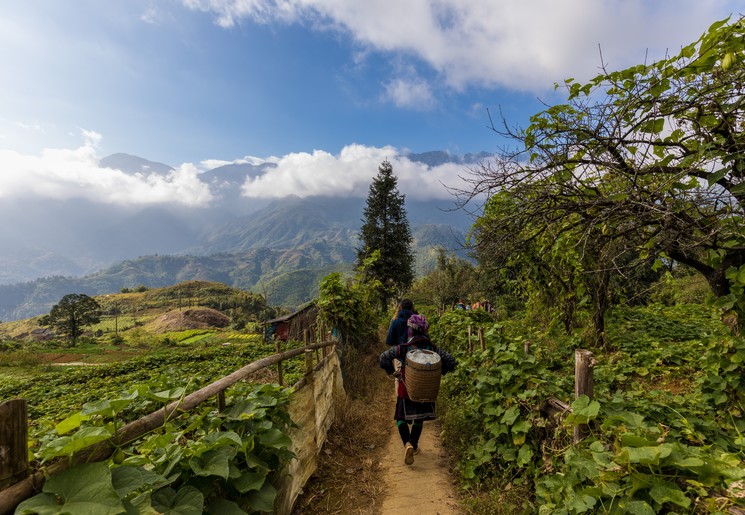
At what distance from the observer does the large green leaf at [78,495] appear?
124cm

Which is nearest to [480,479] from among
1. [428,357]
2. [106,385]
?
[428,357]

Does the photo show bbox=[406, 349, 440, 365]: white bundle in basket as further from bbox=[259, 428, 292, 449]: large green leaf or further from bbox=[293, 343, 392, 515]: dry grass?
bbox=[259, 428, 292, 449]: large green leaf

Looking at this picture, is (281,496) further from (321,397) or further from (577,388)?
(577,388)

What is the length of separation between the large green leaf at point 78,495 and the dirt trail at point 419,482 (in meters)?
3.33

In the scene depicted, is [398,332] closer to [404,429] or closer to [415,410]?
[415,410]

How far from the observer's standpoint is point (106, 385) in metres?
13.0

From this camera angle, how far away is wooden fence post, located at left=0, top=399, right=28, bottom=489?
1.30m

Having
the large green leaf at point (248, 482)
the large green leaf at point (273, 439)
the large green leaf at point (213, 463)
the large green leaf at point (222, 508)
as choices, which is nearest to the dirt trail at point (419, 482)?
the large green leaf at point (273, 439)

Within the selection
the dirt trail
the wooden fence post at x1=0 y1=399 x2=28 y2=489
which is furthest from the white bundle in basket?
the wooden fence post at x1=0 y1=399 x2=28 y2=489

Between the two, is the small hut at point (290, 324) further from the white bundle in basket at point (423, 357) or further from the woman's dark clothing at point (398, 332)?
the white bundle in basket at point (423, 357)

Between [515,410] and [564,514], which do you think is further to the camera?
[515,410]

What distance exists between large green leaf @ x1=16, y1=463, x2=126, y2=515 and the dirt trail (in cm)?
333

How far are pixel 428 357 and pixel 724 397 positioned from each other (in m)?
2.80

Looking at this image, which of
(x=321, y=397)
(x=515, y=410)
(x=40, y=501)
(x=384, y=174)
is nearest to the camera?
(x=40, y=501)
